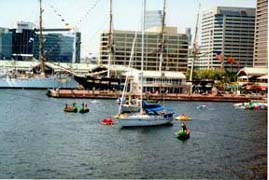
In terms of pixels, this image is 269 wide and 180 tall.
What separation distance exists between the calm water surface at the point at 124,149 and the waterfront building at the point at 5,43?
61.0 feet

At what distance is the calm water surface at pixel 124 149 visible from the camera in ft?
34.8

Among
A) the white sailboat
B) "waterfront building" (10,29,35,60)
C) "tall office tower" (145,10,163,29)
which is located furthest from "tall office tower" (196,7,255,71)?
"waterfront building" (10,29,35,60)

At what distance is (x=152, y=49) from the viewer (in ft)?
185

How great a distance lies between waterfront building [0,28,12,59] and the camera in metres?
39.2

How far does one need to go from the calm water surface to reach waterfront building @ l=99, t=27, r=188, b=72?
33.7 meters

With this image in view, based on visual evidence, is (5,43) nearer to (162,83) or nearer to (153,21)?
(162,83)

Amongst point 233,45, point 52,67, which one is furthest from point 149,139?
point 52,67

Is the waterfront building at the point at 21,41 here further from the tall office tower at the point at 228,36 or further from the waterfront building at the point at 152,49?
the tall office tower at the point at 228,36

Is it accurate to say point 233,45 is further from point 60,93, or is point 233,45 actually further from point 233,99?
point 60,93

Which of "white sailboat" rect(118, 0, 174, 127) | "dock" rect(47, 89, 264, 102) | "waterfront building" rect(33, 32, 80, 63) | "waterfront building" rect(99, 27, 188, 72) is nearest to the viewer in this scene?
"white sailboat" rect(118, 0, 174, 127)

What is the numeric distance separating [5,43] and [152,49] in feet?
53.7

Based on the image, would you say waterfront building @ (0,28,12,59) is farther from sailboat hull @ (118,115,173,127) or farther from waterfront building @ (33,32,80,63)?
sailboat hull @ (118,115,173,127)

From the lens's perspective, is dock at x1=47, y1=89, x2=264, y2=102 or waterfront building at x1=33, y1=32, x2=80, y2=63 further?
waterfront building at x1=33, y1=32, x2=80, y2=63

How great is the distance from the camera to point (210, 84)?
41812 millimetres
